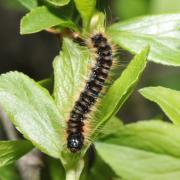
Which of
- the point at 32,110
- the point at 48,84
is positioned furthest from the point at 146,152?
the point at 48,84

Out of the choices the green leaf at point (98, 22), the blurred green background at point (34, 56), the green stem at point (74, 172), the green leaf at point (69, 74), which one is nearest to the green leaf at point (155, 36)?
the green leaf at point (98, 22)

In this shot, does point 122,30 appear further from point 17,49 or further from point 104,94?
point 17,49

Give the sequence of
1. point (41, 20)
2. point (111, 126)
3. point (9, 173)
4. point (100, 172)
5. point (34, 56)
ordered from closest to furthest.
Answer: point (41, 20) < point (111, 126) < point (100, 172) < point (9, 173) < point (34, 56)

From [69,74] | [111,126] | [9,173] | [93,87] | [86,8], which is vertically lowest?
[9,173]

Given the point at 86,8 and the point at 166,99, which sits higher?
the point at 86,8

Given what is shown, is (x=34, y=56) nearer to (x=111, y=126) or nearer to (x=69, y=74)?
(x=111, y=126)

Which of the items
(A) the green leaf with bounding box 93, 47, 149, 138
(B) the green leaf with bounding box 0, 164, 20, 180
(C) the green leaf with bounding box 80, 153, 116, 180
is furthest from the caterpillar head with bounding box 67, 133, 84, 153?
→ (B) the green leaf with bounding box 0, 164, 20, 180
